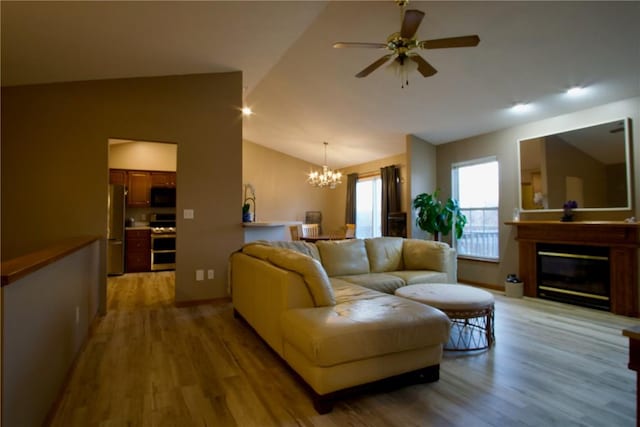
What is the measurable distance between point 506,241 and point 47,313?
560cm

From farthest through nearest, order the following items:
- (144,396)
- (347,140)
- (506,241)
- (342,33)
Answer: (347,140)
(506,241)
(342,33)
(144,396)

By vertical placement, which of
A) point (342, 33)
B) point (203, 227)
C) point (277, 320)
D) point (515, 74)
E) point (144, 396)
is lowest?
point (144, 396)

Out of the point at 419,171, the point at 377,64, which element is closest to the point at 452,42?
the point at 377,64

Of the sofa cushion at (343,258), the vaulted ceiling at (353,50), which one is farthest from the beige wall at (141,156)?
the sofa cushion at (343,258)

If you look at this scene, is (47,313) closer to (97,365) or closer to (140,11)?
(97,365)

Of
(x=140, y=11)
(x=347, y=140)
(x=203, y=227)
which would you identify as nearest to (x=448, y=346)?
(x=203, y=227)

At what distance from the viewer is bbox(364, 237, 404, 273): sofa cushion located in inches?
167

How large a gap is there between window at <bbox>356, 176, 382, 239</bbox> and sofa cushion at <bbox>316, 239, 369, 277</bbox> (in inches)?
148

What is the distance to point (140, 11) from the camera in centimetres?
283

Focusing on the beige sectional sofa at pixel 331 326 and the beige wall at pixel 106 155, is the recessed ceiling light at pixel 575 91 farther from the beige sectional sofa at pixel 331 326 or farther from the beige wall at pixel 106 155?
the beige wall at pixel 106 155

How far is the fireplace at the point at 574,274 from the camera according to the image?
4.19 metres

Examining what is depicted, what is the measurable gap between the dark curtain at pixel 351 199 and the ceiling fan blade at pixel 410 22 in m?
5.76

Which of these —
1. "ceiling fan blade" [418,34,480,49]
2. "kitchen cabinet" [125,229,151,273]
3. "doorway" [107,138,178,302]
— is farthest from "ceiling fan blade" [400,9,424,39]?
"kitchen cabinet" [125,229,151,273]

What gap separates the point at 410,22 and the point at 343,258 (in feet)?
8.15
